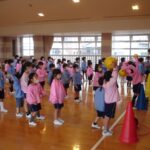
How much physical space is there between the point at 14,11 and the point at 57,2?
115 inches

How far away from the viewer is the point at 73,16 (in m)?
13.5

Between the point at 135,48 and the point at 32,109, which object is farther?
the point at 135,48

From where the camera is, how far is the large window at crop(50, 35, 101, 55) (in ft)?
58.7

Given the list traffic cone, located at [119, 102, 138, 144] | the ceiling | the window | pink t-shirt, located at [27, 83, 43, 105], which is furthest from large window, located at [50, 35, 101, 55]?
traffic cone, located at [119, 102, 138, 144]

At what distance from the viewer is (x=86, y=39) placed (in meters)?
18.0

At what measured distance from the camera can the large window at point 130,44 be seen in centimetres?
1672

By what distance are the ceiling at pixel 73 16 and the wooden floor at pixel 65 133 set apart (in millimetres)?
6430

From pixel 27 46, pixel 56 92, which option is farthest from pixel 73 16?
pixel 56 92

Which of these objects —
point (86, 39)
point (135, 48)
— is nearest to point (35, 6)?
point (86, 39)

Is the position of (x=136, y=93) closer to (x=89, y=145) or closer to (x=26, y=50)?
(x=89, y=145)

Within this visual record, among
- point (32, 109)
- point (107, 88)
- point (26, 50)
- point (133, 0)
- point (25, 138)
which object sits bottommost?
point (25, 138)

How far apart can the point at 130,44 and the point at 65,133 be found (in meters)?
13.0

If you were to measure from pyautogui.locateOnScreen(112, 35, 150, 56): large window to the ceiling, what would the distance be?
2961 mm

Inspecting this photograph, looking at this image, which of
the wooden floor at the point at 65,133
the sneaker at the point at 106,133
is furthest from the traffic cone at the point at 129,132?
the sneaker at the point at 106,133
